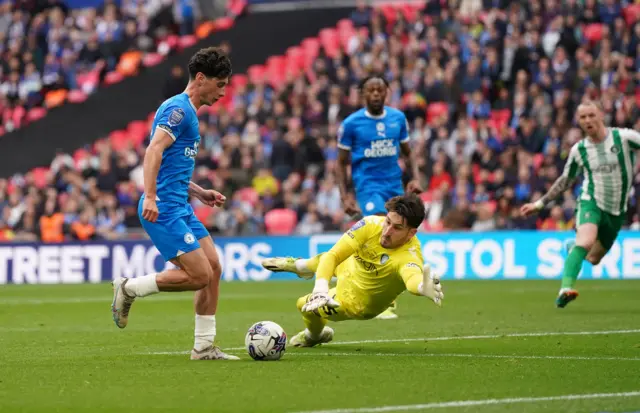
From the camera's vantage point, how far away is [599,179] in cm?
1484

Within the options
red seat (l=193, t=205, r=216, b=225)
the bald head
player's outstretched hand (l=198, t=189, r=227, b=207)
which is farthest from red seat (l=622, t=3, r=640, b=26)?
player's outstretched hand (l=198, t=189, r=227, b=207)

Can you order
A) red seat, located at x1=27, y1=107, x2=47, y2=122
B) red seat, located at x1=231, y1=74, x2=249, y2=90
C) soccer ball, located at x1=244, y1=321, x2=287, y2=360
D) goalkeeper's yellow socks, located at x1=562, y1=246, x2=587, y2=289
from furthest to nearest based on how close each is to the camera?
red seat, located at x1=27, y1=107, x2=47, y2=122, red seat, located at x1=231, y1=74, x2=249, y2=90, goalkeeper's yellow socks, located at x1=562, y1=246, x2=587, y2=289, soccer ball, located at x1=244, y1=321, x2=287, y2=360

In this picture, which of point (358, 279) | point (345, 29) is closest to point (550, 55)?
point (345, 29)

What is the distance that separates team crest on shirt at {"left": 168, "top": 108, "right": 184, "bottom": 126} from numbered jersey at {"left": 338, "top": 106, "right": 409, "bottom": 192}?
17.9 ft

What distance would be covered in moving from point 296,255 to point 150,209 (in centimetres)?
1520

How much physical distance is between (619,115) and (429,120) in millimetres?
4724

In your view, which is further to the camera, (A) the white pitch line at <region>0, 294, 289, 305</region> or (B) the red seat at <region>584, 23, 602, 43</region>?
(B) the red seat at <region>584, 23, 602, 43</region>

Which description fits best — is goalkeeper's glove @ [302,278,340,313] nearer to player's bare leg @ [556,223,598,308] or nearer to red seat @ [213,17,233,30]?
player's bare leg @ [556,223,598,308]

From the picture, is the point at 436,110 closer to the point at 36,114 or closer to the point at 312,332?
the point at 36,114

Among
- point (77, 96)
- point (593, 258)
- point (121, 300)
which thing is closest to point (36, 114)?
point (77, 96)

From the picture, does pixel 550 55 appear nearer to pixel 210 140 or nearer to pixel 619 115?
pixel 619 115

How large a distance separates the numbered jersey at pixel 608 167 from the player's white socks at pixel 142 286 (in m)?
6.76

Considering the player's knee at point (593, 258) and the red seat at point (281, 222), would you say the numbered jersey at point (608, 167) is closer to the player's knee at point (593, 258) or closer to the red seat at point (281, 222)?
the player's knee at point (593, 258)

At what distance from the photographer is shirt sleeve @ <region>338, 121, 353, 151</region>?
48.0ft
